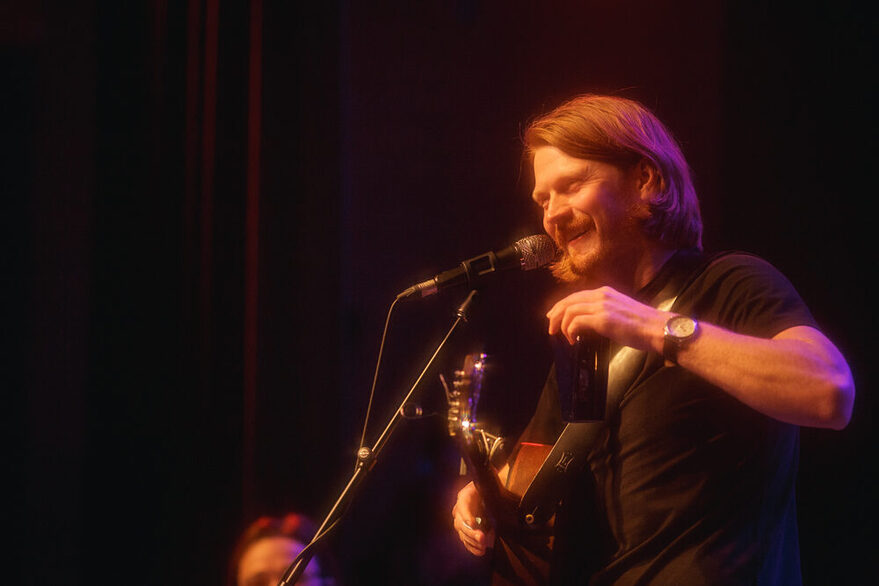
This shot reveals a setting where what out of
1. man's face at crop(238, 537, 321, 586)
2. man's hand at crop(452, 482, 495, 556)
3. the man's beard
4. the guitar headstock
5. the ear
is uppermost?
the ear

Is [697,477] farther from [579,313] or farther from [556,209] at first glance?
[556,209]

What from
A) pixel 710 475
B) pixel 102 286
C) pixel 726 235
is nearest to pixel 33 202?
pixel 102 286

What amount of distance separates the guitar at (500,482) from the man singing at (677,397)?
0.20 feet

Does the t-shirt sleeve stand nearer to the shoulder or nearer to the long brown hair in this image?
the shoulder

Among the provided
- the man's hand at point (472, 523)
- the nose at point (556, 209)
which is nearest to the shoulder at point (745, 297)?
the nose at point (556, 209)

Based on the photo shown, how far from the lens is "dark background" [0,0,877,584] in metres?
2.18

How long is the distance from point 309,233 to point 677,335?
186 centimetres

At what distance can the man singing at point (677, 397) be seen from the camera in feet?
3.86

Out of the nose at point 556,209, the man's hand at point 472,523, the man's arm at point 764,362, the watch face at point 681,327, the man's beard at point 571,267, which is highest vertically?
the nose at point 556,209

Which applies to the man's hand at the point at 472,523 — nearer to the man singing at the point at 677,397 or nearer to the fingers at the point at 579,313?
the man singing at the point at 677,397

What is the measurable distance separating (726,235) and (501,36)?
152 centimetres

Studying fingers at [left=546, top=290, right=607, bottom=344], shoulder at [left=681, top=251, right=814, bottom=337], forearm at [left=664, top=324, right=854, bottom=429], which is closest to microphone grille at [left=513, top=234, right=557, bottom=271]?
fingers at [left=546, top=290, right=607, bottom=344]

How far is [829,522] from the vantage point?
2113 mm

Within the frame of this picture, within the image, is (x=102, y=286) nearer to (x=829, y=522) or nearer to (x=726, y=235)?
(x=726, y=235)
